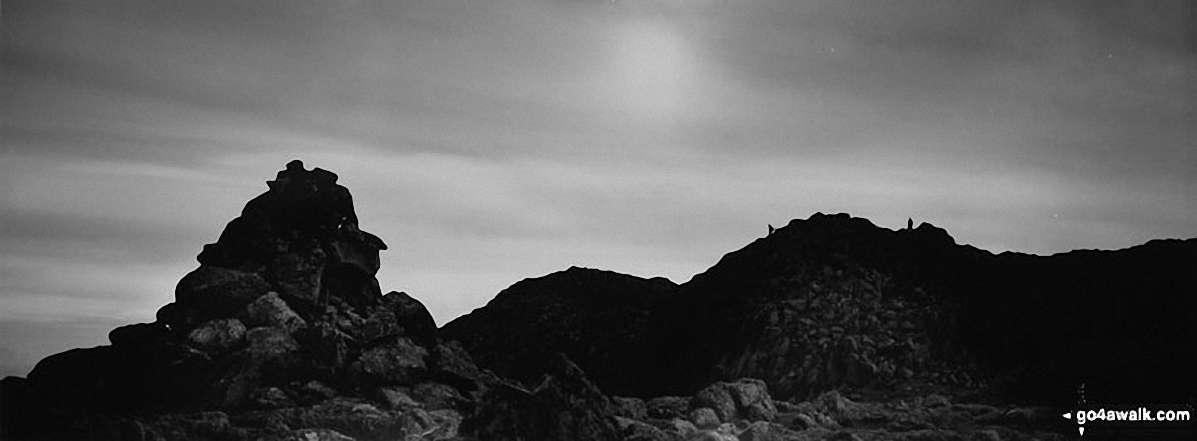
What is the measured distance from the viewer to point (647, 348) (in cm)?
12725

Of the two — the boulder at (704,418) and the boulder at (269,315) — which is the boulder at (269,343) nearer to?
the boulder at (269,315)

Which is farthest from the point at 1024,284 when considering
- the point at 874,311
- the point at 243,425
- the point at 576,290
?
the point at 243,425

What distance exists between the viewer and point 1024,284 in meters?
123

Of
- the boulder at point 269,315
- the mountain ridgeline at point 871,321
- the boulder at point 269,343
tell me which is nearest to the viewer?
the boulder at point 269,343

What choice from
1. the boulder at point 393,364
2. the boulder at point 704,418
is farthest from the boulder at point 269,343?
the boulder at point 704,418

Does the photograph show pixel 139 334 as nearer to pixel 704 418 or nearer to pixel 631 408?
pixel 631 408

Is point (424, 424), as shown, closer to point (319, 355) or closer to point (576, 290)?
point (319, 355)

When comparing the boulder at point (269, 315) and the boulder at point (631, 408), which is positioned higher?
the boulder at point (269, 315)

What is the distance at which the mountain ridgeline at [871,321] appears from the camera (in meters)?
104

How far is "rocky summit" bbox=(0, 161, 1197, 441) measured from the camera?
2982 inches

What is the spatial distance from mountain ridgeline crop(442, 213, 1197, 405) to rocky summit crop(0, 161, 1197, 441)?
0.26 m

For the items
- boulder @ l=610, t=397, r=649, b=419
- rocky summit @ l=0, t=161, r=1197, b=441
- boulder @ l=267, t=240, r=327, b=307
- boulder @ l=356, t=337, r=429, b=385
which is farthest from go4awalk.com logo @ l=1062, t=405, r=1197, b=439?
boulder @ l=267, t=240, r=327, b=307

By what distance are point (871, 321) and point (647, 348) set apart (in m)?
26.8

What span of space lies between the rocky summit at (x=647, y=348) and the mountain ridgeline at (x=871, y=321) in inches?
10.2
